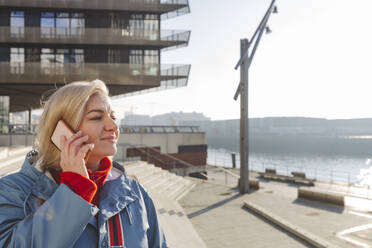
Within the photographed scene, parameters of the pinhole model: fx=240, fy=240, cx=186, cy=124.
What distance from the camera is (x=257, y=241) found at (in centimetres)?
669

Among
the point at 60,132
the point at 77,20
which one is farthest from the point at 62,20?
the point at 60,132

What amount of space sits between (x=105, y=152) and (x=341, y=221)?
1001cm

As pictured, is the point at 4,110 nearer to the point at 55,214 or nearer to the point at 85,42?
the point at 85,42

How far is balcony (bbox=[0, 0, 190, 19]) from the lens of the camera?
22531 mm

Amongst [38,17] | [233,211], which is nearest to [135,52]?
[38,17]

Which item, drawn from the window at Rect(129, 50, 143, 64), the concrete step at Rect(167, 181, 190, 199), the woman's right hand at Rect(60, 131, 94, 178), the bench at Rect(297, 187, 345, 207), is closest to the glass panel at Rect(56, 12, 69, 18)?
the window at Rect(129, 50, 143, 64)

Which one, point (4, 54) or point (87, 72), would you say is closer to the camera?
point (87, 72)

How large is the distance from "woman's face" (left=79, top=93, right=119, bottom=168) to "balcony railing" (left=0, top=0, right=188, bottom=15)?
24.7 metres

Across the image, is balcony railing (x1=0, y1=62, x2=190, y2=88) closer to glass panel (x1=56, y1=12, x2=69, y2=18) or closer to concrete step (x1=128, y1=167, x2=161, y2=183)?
glass panel (x1=56, y1=12, x2=69, y2=18)

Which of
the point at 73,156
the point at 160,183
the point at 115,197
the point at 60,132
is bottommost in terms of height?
the point at 160,183

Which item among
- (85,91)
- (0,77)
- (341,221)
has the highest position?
(0,77)

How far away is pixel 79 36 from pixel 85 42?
2.72 ft

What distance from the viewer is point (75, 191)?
1.29 m

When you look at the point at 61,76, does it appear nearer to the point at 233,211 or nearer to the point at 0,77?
the point at 0,77
